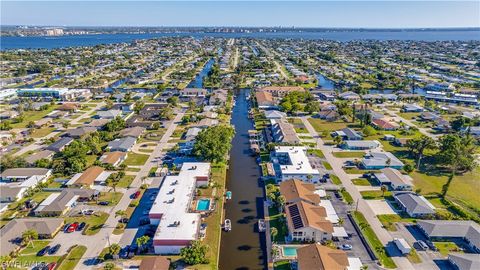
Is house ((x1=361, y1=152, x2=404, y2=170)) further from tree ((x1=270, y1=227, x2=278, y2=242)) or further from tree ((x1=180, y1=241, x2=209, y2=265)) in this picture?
tree ((x1=180, y1=241, x2=209, y2=265))

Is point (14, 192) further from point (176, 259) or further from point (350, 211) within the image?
point (350, 211)

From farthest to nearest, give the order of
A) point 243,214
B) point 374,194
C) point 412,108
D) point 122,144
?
point 412,108, point 122,144, point 374,194, point 243,214

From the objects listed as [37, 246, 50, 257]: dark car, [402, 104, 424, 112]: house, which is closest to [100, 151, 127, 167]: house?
[37, 246, 50, 257]: dark car

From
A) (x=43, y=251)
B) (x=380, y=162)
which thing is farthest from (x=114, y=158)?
(x=380, y=162)

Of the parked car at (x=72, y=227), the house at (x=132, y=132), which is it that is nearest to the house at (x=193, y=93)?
the house at (x=132, y=132)

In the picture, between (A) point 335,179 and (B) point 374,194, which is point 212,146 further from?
(B) point 374,194
